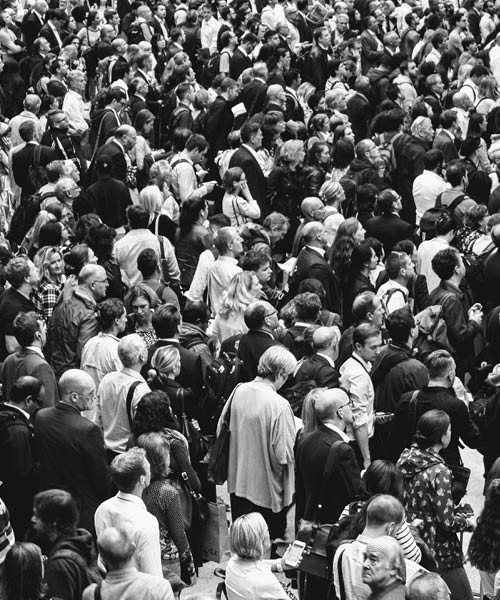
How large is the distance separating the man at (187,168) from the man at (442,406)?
5649mm

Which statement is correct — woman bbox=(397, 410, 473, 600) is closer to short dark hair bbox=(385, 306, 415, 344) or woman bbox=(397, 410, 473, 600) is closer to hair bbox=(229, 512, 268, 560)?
hair bbox=(229, 512, 268, 560)

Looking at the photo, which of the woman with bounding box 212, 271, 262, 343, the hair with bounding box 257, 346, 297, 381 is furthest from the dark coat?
the hair with bounding box 257, 346, 297, 381

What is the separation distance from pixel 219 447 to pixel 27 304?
7.11 ft

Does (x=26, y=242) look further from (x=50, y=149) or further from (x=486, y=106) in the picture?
(x=486, y=106)

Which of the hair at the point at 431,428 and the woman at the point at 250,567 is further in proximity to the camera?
the hair at the point at 431,428

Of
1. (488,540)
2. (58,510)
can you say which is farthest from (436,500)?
(58,510)

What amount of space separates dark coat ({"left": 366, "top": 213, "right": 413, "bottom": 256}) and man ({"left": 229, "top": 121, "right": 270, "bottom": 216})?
1.90m

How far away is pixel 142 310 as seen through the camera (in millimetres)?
9852

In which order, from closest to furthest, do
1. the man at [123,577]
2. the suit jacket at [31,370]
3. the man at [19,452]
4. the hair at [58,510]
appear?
the man at [123,577] → the hair at [58,510] → the man at [19,452] → the suit jacket at [31,370]

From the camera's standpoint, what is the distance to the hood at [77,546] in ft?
22.2

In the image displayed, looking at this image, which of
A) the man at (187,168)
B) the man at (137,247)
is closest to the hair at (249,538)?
the man at (137,247)

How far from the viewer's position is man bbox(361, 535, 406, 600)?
6.07 meters

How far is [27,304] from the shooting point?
32.8 ft

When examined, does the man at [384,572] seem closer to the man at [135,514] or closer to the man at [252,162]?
the man at [135,514]
